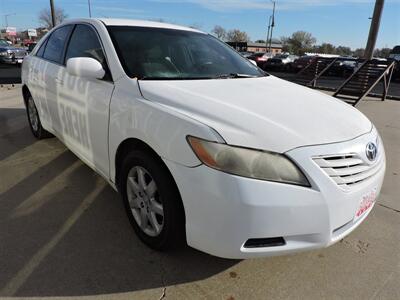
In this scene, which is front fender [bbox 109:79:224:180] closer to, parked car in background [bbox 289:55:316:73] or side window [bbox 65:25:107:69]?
side window [bbox 65:25:107:69]

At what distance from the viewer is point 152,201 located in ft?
7.68

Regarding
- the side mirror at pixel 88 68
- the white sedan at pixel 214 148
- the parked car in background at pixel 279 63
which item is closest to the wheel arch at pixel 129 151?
the white sedan at pixel 214 148

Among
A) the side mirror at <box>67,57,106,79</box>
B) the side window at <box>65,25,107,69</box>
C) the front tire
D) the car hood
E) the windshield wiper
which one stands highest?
the side window at <box>65,25,107,69</box>

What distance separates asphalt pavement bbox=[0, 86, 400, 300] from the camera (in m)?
2.15

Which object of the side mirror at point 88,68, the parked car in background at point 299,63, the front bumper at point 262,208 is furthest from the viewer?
the parked car in background at point 299,63

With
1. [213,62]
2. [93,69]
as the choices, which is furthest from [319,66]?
[93,69]

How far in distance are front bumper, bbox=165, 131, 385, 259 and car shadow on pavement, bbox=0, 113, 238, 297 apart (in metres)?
0.45

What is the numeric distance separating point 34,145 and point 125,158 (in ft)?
9.30

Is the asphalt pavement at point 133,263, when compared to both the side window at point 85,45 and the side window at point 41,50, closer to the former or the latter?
the side window at point 85,45

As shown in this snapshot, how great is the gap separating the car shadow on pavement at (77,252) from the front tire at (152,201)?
16 cm

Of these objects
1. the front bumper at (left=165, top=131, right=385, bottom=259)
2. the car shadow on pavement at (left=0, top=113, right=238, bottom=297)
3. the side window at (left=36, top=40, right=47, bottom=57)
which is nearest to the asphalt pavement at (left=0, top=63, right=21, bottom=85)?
the side window at (left=36, top=40, right=47, bottom=57)

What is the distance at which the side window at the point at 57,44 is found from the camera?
371 cm

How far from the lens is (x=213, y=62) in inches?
127

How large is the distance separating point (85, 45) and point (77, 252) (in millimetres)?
1826
